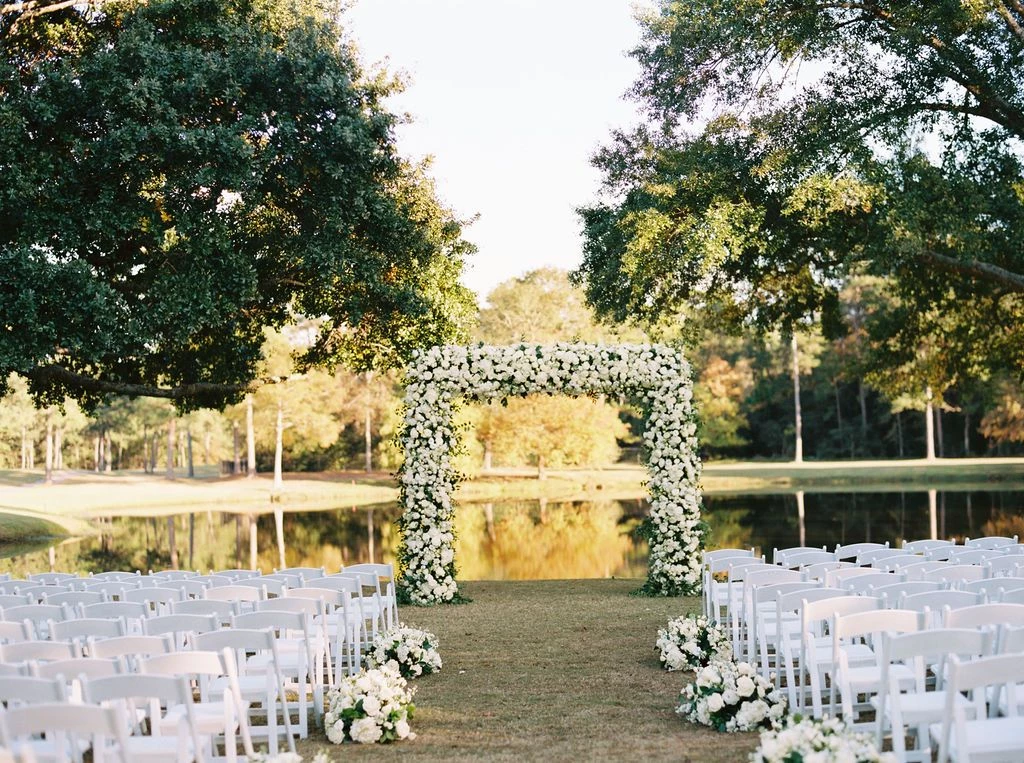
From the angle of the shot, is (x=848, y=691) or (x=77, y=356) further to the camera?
(x=77, y=356)

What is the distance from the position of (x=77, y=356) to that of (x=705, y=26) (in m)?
Answer: 12.3

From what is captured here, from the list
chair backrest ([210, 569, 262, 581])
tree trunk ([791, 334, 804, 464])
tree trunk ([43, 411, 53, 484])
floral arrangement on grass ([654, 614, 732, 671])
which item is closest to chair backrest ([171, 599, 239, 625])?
chair backrest ([210, 569, 262, 581])

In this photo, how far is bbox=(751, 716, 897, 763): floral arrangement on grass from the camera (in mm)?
4430

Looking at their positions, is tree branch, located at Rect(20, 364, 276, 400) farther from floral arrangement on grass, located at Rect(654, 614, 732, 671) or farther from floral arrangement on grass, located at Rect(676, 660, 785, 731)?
floral arrangement on grass, located at Rect(676, 660, 785, 731)

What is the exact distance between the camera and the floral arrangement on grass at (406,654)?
862cm

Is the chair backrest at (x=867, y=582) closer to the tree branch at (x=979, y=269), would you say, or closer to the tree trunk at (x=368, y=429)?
the tree branch at (x=979, y=269)

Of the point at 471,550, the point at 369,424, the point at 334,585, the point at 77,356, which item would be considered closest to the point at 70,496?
the point at 369,424

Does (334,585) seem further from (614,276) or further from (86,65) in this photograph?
(614,276)

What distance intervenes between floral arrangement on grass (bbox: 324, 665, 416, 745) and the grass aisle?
10cm

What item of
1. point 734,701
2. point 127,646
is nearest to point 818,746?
point 734,701

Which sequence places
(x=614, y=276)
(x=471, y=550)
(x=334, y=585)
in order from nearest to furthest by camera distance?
(x=334, y=585), (x=614, y=276), (x=471, y=550)

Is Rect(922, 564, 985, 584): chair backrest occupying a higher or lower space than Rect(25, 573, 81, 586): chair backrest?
higher

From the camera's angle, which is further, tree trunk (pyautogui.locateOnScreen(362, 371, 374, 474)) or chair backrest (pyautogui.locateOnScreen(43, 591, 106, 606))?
tree trunk (pyautogui.locateOnScreen(362, 371, 374, 474))

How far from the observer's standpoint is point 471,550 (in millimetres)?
28016
